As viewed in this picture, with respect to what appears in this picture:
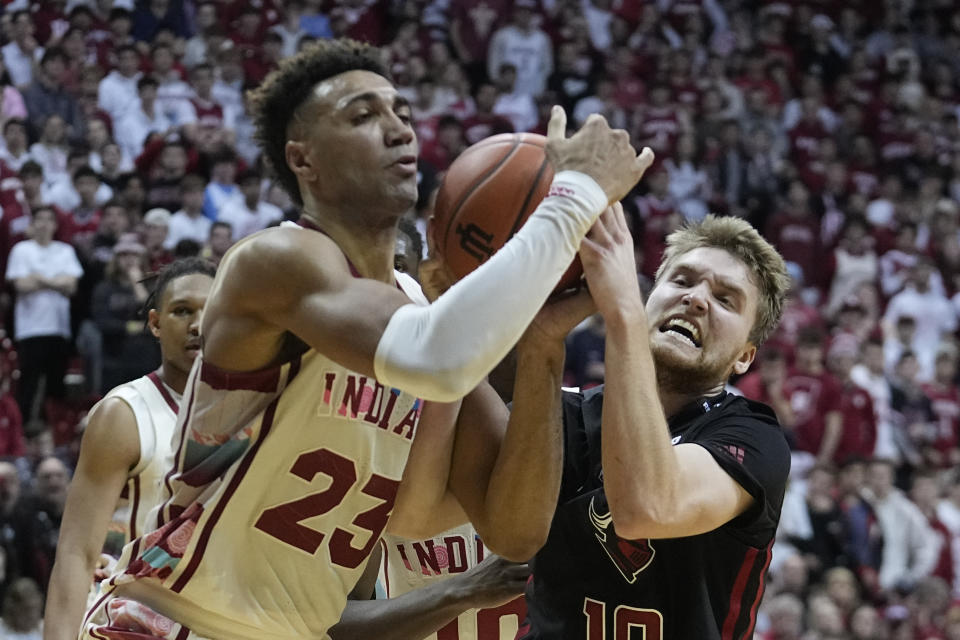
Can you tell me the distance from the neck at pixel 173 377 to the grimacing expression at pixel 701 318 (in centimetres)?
170

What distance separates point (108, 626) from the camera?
10.2 ft

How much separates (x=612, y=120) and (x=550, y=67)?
122 centimetres

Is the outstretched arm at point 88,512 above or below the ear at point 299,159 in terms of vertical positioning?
below

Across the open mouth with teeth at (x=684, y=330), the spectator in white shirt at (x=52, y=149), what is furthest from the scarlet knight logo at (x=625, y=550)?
the spectator in white shirt at (x=52, y=149)

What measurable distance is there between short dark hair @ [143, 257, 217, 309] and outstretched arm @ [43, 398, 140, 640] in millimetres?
499

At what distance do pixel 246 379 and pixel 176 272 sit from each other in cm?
190

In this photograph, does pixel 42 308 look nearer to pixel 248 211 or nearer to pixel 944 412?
pixel 248 211

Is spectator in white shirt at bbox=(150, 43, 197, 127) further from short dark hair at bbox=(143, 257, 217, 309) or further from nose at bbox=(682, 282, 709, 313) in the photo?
nose at bbox=(682, 282, 709, 313)

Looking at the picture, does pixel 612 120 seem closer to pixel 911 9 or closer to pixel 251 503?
pixel 911 9

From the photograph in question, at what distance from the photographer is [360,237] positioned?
10.2 ft

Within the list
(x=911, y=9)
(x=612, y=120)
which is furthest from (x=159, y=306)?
(x=911, y=9)

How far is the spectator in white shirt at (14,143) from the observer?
10812 mm

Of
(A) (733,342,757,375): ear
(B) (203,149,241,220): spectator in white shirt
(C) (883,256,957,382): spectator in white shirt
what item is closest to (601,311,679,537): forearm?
(A) (733,342,757,375): ear

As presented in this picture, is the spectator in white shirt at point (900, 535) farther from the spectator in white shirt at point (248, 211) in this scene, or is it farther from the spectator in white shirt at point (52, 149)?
the spectator in white shirt at point (52, 149)
